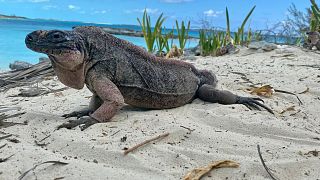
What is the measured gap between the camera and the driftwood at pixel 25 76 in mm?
5997

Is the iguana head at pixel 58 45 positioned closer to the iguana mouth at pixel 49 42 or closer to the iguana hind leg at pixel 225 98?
the iguana mouth at pixel 49 42

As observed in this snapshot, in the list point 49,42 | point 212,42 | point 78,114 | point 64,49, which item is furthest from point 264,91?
point 212,42

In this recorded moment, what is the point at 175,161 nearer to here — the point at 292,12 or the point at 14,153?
the point at 14,153

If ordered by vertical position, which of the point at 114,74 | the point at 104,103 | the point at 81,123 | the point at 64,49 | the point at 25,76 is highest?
the point at 64,49

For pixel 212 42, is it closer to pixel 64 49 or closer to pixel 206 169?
pixel 64 49

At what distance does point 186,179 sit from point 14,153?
1.19 metres

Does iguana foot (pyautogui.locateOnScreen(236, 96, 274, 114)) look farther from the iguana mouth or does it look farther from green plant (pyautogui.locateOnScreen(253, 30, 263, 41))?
green plant (pyautogui.locateOnScreen(253, 30, 263, 41))

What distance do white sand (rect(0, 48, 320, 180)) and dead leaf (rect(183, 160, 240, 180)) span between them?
36mm

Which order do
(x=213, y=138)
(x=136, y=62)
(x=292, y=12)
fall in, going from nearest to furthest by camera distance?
1. (x=213, y=138)
2. (x=136, y=62)
3. (x=292, y=12)

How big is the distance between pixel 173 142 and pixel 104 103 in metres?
0.87

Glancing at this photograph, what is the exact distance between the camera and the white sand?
246cm

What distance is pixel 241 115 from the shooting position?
363 cm

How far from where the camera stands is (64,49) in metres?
3.42

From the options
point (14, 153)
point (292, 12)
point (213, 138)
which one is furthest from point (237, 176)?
point (292, 12)
